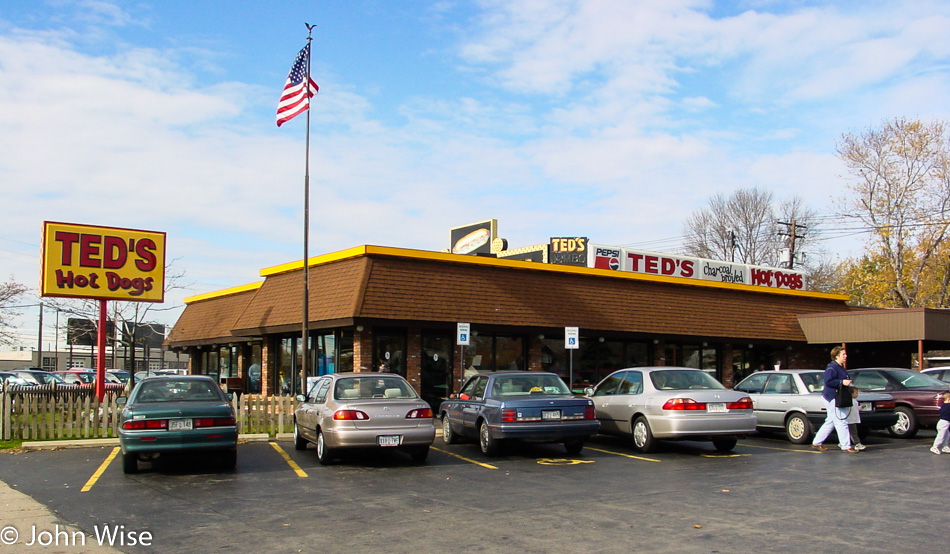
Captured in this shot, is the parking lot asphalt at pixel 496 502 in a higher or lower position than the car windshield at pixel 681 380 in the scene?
lower

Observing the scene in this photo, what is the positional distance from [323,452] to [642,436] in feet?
18.9

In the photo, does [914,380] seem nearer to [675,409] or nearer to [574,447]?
[675,409]

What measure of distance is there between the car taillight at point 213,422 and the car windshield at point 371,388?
1787 millimetres

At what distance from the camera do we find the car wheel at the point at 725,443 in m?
14.7

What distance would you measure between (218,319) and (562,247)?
14.1 metres

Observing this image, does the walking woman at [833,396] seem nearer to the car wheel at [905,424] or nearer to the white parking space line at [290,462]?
the car wheel at [905,424]

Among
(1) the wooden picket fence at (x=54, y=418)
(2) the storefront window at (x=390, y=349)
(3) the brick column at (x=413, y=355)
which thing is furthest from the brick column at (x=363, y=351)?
(1) the wooden picket fence at (x=54, y=418)

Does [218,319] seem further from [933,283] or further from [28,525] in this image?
[933,283]

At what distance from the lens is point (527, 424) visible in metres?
13.7

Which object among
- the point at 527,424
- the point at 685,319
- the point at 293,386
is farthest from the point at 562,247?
the point at 527,424

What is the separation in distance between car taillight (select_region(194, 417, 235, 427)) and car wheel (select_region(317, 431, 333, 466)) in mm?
1499

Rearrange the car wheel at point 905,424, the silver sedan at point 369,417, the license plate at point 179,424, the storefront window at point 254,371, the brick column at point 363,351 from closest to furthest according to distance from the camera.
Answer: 1. the license plate at point 179,424
2. the silver sedan at point 369,417
3. the car wheel at point 905,424
4. the brick column at point 363,351
5. the storefront window at point 254,371

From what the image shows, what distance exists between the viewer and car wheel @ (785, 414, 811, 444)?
643 inches

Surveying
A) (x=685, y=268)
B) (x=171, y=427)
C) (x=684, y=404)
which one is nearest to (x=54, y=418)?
(x=171, y=427)
